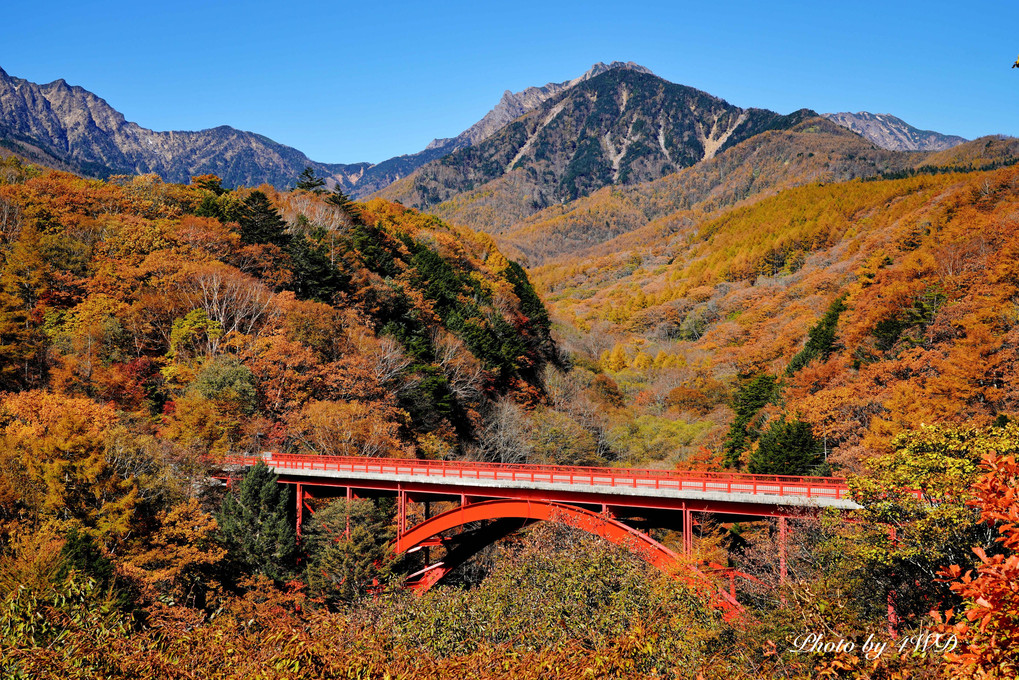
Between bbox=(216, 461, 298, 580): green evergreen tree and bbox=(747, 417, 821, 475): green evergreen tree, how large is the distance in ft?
91.2

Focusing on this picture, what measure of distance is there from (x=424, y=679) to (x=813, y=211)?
505 feet

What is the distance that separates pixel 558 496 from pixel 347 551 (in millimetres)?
9343

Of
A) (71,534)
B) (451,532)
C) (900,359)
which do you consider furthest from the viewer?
(900,359)

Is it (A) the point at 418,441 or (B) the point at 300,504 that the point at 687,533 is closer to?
(B) the point at 300,504

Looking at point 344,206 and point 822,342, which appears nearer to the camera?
point 822,342

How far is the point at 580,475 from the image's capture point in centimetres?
2652

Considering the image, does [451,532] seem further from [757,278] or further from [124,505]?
[757,278]

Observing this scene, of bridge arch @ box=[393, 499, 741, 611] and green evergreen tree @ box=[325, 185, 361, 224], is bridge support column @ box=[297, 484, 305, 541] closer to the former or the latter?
bridge arch @ box=[393, 499, 741, 611]

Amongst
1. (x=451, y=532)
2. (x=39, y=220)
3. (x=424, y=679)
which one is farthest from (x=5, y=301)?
(x=424, y=679)

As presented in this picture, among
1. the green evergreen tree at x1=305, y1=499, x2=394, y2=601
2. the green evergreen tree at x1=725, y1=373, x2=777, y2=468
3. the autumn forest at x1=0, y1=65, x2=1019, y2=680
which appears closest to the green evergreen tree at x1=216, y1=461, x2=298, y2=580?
the autumn forest at x1=0, y1=65, x2=1019, y2=680

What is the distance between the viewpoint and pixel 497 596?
714 inches

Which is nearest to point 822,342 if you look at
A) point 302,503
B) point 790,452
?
point 790,452

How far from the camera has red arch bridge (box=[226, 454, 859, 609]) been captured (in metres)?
23.1

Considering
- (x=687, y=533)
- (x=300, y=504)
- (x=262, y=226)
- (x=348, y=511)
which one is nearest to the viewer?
(x=687, y=533)
